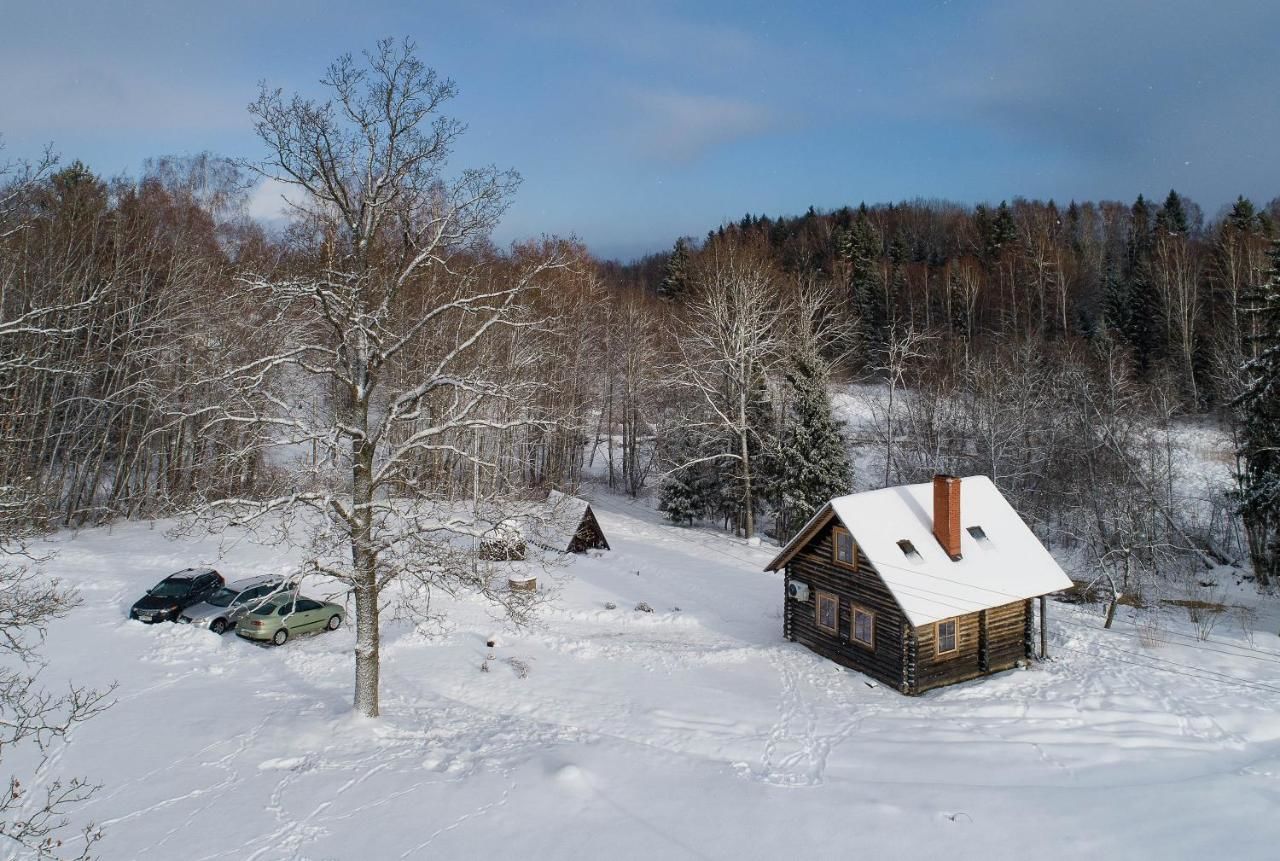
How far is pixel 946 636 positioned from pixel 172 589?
22.7 metres

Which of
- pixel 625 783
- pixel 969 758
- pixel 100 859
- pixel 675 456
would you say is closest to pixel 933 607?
pixel 969 758

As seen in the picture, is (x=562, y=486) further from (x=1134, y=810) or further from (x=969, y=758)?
(x=1134, y=810)

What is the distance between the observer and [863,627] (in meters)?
20.2

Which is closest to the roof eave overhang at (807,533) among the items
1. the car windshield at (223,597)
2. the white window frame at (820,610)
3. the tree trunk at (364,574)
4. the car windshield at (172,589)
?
the white window frame at (820,610)

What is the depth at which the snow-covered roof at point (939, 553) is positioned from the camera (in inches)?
754

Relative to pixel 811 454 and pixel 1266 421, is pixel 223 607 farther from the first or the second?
pixel 1266 421

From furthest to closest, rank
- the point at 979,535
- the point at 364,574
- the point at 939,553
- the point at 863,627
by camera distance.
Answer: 1. the point at 979,535
2. the point at 939,553
3. the point at 863,627
4. the point at 364,574

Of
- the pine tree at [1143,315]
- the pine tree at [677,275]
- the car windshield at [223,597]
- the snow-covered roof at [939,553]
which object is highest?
the pine tree at [677,275]

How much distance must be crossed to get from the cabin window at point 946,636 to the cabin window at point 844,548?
279cm

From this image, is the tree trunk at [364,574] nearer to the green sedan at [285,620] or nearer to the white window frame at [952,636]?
the green sedan at [285,620]

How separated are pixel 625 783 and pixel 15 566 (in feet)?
73.3

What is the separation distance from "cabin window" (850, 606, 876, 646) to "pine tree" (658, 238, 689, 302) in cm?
4444

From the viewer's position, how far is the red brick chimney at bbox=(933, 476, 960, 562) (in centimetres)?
2053

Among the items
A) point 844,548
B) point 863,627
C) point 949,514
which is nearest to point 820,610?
point 863,627
